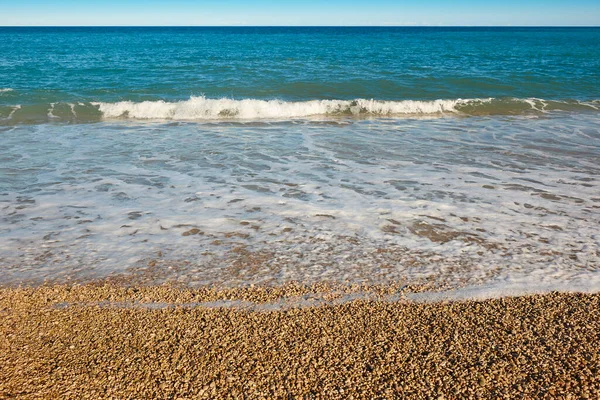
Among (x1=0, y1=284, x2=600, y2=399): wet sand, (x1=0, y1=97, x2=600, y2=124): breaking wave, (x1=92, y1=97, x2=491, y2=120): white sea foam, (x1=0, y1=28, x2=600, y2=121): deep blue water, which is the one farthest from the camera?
(x1=0, y1=28, x2=600, y2=121): deep blue water

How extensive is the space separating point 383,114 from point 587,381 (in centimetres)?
1265

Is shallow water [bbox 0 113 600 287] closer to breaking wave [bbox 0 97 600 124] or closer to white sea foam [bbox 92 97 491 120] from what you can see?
breaking wave [bbox 0 97 600 124]

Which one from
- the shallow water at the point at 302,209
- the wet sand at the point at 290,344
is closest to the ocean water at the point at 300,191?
the shallow water at the point at 302,209

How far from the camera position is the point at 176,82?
19.5 meters

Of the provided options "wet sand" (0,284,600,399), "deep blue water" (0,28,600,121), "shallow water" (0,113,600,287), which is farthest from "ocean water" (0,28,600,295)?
"deep blue water" (0,28,600,121)

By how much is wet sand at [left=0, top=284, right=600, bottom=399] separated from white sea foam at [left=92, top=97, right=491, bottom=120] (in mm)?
10463

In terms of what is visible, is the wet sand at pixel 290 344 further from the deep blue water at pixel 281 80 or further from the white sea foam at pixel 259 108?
the deep blue water at pixel 281 80

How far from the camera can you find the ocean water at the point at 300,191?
180 inches

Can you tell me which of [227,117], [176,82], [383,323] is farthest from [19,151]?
[176,82]

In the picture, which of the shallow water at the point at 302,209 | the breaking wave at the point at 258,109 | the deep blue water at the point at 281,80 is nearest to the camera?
the shallow water at the point at 302,209

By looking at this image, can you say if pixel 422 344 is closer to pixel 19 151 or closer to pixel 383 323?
pixel 383 323

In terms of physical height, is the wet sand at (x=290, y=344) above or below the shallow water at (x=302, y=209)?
below

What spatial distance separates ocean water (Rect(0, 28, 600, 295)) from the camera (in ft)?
15.0

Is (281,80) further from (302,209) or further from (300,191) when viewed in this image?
(302,209)
